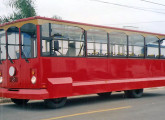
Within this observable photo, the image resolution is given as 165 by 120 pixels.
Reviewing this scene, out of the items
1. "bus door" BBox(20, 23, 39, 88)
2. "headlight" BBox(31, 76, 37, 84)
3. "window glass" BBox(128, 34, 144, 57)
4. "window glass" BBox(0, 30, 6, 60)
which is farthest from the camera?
"window glass" BBox(128, 34, 144, 57)

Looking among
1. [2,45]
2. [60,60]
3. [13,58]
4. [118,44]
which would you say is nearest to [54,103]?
[60,60]

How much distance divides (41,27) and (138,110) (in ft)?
14.0

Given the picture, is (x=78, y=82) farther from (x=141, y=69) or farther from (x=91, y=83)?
(x=141, y=69)

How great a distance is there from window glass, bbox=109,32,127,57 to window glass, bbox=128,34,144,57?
397 mm

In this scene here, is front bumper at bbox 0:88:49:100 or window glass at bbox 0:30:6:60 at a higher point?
window glass at bbox 0:30:6:60

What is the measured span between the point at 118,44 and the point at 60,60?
3.40 meters

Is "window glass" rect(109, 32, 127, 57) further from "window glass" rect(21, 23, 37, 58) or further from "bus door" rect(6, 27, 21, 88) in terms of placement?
"bus door" rect(6, 27, 21, 88)

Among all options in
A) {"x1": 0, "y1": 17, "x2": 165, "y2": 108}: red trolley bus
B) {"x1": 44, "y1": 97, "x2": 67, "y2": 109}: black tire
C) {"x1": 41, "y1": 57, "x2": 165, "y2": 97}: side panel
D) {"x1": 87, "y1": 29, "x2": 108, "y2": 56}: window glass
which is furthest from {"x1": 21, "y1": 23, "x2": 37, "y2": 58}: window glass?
{"x1": 87, "y1": 29, "x2": 108, "y2": 56}: window glass

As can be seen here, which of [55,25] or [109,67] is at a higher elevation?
[55,25]

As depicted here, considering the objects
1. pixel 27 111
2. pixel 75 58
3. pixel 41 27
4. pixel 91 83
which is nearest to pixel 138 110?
pixel 91 83

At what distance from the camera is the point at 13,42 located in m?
9.81

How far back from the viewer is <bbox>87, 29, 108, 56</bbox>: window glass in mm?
10633

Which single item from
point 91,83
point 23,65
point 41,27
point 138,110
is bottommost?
point 138,110

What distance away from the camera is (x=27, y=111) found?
29.1 ft
